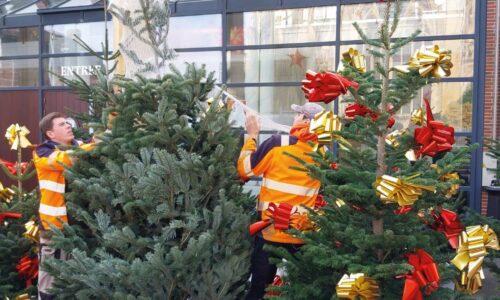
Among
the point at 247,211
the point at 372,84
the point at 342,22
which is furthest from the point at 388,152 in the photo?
the point at 342,22

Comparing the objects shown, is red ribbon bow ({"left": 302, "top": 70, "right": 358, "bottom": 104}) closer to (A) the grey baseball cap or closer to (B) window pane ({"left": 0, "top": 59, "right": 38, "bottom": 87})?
(A) the grey baseball cap

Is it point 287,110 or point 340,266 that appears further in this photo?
point 287,110

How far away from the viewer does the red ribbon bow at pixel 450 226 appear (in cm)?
322

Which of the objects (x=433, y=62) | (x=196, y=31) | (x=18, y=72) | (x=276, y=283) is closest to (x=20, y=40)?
(x=18, y=72)

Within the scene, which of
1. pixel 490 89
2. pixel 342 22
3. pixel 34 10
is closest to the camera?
pixel 342 22

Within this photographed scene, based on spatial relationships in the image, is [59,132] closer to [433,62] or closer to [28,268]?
[28,268]

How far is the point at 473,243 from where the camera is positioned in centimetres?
306

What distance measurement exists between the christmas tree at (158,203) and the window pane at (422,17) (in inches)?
212

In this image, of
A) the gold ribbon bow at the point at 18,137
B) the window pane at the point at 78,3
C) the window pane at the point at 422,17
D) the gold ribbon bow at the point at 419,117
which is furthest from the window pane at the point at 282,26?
the gold ribbon bow at the point at 419,117

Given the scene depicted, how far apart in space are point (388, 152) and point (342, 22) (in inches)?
239

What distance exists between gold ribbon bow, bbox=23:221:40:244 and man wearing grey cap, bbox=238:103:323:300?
2.03 m

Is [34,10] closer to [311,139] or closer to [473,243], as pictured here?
[311,139]

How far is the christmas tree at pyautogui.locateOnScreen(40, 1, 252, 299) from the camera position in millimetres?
3398

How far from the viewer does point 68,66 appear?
10711 millimetres
